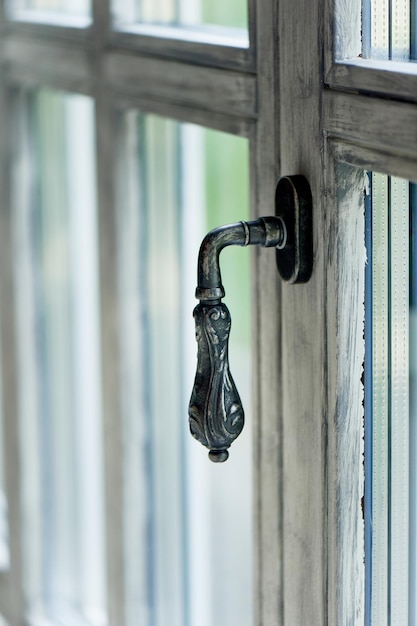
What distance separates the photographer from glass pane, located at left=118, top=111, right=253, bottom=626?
3.34 feet

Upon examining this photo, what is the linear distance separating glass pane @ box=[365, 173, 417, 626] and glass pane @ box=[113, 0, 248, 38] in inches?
10.0

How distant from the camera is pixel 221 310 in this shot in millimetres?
745

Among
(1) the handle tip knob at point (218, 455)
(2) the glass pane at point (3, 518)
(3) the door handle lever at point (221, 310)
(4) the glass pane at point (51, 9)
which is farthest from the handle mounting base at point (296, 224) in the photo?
(2) the glass pane at point (3, 518)

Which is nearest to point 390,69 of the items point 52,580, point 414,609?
point 414,609

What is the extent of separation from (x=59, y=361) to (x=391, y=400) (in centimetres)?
66

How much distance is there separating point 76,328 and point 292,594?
0.54 meters

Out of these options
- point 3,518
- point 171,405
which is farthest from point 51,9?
point 3,518

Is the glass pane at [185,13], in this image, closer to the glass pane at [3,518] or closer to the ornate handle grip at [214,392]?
the ornate handle grip at [214,392]

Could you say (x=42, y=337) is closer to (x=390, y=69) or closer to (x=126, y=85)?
(x=126, y=85)

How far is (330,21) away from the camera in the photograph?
715 mm

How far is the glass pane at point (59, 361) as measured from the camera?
4.19 ft

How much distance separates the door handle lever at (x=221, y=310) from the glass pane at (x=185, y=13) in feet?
0.67

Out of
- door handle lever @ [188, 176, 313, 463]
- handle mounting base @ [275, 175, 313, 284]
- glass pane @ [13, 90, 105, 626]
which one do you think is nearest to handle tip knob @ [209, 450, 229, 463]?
door handle lever @ [188, 176, 313, 463]

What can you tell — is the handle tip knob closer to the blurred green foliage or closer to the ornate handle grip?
the ornate handle grip
